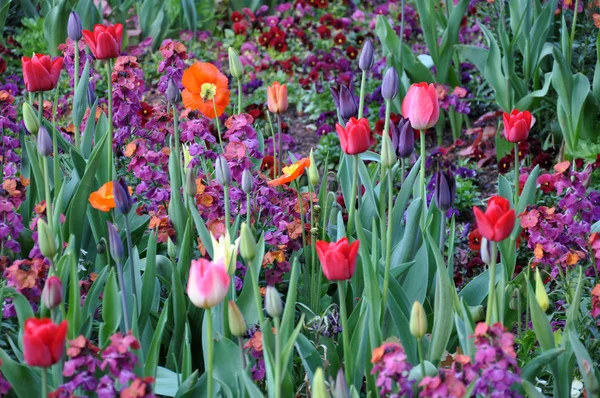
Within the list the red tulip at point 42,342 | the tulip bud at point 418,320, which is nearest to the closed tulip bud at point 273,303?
the tulip bud at point 418,320

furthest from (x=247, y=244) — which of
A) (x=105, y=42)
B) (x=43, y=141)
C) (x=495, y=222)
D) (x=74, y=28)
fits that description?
(x=74, y=28)

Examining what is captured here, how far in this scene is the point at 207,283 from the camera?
1.40 meters

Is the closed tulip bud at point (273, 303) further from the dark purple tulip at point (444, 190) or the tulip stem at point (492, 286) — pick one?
the dark purple tulip at point (444, 190)

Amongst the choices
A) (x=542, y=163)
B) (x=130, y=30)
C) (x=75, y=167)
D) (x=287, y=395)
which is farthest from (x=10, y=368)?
(x=130, y=30)

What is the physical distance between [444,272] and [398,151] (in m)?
0.48

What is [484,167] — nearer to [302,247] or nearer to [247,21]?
[302,247]

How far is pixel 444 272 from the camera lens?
1.67 metres

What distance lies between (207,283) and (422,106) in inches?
29.6

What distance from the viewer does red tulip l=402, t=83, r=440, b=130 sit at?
190 centimetres

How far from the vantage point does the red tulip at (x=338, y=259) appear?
57.7 inches

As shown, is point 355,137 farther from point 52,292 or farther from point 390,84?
point 52,292

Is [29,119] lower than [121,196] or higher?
higher

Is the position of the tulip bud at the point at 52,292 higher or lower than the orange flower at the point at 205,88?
lower

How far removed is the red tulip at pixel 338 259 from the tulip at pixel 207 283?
7.2 inches
